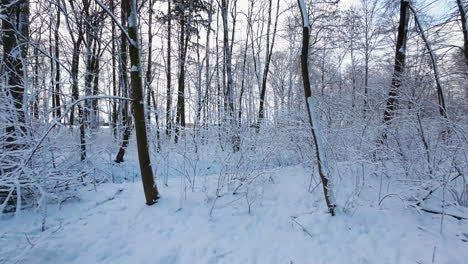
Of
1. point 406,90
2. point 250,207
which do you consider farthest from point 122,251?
point 406,90

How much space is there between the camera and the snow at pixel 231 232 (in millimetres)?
2443

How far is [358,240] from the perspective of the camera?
2.68 meters

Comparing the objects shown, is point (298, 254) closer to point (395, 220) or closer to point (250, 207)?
point (250, 207)

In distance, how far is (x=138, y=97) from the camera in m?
3.37

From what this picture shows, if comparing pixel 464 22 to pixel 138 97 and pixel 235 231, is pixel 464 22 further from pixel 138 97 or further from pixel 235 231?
pixel 138 97

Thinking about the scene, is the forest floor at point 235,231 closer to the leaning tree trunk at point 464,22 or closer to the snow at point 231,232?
the snow at point 231,232

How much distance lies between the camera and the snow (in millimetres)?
2443

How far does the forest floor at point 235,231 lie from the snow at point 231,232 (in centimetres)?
1

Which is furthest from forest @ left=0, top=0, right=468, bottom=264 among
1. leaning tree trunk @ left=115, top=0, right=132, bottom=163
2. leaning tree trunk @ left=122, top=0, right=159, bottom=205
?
leaning tree trunk @ left=115, top=0, right=132, bottom=163

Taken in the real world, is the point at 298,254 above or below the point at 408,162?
below

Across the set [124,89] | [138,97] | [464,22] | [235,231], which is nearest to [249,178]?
[235,231]

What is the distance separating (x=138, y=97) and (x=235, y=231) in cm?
258

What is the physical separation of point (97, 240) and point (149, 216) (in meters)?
0.72

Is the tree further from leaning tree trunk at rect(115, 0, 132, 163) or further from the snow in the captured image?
leaning tree trunk at rect(115, 0, 132, 163)
